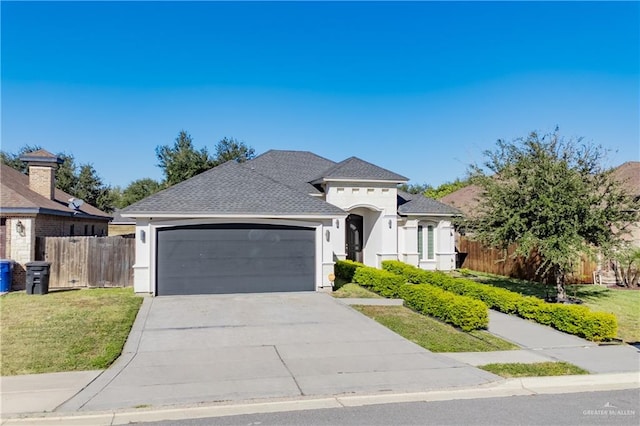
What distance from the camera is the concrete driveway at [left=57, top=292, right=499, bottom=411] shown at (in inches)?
254

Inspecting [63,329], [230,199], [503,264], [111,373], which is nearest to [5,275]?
[63,329]

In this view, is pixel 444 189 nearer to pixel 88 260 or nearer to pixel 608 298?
pixel 608 298

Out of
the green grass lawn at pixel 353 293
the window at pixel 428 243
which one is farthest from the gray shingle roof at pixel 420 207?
the green grass lawn at pixel 353 293

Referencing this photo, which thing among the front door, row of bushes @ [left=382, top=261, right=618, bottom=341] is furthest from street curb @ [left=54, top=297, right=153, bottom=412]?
the front door

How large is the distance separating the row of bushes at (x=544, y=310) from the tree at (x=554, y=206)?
169 cm

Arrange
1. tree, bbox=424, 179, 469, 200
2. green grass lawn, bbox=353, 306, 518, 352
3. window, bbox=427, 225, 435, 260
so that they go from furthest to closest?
1. tree, bbox=424, 179, 469, 200
2. window, bbox=427, 225, 435, 260
3. green grass lawn, bbox=353, 306, 518, 352

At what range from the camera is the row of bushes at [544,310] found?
10.0 metres

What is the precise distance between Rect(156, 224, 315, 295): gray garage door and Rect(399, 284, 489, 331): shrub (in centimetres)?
408

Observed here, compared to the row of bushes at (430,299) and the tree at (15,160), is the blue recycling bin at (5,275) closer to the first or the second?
the row of bushes at (430,299)

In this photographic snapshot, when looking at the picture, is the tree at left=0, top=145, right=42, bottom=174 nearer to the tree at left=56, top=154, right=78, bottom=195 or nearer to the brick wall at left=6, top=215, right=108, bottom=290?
the tree at left=56, top=154, right=78, bottom=195

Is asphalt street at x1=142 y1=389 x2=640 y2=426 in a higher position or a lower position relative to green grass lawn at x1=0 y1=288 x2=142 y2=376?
lower

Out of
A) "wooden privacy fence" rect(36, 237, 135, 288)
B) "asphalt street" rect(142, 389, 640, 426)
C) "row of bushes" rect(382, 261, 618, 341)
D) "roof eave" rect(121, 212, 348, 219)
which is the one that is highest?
"roof eave" rect(121, 212, 348, 219)

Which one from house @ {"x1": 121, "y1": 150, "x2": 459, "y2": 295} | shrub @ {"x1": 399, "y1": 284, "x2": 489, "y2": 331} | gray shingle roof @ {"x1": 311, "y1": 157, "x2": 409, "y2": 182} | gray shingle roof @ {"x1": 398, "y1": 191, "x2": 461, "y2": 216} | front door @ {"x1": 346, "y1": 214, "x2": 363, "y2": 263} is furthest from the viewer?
front door @ {"x1": 346, "y1": 214, "x2": 363, "y2": 263}

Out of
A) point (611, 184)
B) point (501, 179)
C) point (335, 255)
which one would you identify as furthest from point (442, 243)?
point (611, 184)
